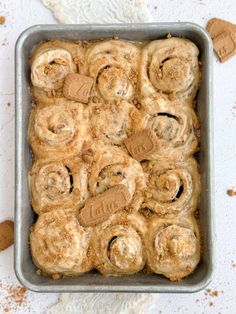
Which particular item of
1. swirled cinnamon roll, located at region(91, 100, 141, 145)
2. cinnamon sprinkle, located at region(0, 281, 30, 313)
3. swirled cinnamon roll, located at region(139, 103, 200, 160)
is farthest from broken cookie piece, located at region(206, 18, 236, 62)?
cinnamon sprinkle, located at region(0, 281, 30, 313)

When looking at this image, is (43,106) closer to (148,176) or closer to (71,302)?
(148,176)

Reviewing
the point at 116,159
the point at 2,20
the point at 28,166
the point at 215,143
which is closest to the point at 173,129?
the point at 116,159

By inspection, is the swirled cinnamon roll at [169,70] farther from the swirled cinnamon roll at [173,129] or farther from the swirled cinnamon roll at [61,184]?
the swirled cinnamon roll at [61,184]

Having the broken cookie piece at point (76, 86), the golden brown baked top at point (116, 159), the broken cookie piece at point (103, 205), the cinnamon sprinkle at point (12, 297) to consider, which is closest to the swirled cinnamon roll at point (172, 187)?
the golden brown baked top at point (116, 159)

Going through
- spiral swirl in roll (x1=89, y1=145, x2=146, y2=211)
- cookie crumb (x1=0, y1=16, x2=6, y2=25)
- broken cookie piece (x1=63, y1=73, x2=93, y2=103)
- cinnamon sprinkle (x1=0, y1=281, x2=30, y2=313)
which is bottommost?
cinnamon sprinkle (x1=0, y1=281, x2=30, y2=313)

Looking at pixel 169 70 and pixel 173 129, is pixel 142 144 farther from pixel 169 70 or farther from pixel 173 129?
pixel 169 70

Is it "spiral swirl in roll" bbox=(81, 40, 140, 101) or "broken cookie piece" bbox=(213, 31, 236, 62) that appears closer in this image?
"spiral swirl in roll" bbox=(81, 40, 140, 101)

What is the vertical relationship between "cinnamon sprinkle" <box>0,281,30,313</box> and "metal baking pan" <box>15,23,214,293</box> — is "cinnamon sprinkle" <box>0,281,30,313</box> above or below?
below

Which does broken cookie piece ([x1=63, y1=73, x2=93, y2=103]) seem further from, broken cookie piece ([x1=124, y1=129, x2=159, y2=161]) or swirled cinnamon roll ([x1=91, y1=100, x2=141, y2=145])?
broken cookie piece ([x1=124, y1=129, x2=159, y2=161])
